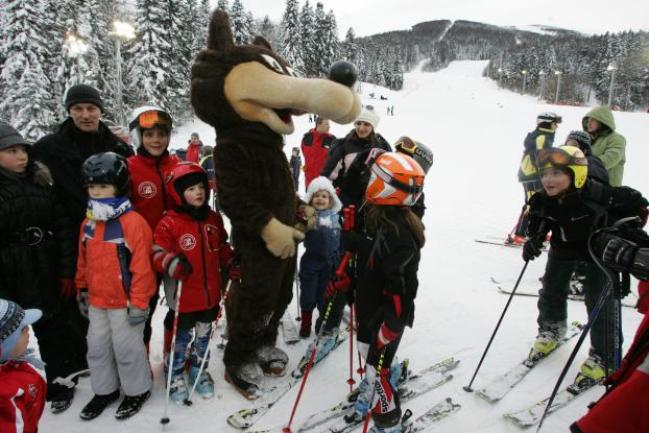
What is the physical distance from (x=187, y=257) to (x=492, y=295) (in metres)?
4.27

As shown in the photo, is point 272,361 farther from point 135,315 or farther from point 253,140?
Answer: point 253,140

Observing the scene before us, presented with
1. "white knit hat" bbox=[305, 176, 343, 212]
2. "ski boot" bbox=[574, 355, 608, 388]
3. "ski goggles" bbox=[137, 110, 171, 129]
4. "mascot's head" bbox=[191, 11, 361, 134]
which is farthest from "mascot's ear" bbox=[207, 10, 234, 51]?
"ski boot" bbox=[574, 355, 608, 388]

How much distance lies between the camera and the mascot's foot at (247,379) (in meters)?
3.22

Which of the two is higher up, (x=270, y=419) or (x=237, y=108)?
(x=237, y=108)

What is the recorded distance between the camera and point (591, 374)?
3.40 m

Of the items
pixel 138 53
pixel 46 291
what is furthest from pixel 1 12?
pixel 46 291

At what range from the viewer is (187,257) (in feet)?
9.82

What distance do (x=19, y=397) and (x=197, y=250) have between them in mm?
1467

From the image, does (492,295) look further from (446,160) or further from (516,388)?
(446,160)

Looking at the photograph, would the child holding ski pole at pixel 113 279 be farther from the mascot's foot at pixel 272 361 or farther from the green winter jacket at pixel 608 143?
the green winter jacket at pixel 608 143

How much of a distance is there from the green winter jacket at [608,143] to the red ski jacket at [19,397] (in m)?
6.47

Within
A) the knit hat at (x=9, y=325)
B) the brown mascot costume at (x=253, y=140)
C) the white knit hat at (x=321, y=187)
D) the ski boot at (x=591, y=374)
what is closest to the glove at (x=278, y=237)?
the brown mascot costume at (x=253, y=140)

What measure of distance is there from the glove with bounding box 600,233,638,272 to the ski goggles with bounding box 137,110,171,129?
3264mm

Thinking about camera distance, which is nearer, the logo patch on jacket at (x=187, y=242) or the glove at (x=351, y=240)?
the glove at (x=351, y=240)
